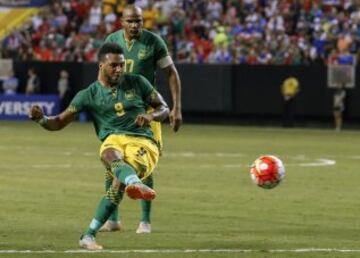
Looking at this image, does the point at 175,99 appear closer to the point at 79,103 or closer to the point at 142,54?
the point at 142,54

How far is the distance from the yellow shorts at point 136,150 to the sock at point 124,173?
0.79 ft

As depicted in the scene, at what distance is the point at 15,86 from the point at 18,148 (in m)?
14.7

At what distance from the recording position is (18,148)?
2966cm

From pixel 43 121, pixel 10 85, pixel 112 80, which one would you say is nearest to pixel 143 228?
pixel 112 80

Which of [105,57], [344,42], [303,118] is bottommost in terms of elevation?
[303,118]

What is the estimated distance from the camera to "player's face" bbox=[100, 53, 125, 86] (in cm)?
1238

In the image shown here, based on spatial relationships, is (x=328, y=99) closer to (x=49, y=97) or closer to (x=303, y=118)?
(x=303, y=118)

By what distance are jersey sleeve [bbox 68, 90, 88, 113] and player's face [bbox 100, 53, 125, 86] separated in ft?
0.87

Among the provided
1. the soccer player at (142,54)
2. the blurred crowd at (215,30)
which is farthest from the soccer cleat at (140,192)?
the blurred crowd at (215,30)

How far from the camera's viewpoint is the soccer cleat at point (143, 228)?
13.7 meters

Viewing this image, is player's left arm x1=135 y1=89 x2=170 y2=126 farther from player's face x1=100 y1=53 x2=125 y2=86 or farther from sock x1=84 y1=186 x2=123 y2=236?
sock x1=84 y1=186 x2=123 y2=236

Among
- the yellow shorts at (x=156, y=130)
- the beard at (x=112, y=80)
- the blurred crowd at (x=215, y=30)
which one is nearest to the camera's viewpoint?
the beard at (x=112, y=80)

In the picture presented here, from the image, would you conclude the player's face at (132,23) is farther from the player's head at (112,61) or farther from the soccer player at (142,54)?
the player's head at (112,61)

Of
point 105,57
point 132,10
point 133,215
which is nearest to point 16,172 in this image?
point 133,215
